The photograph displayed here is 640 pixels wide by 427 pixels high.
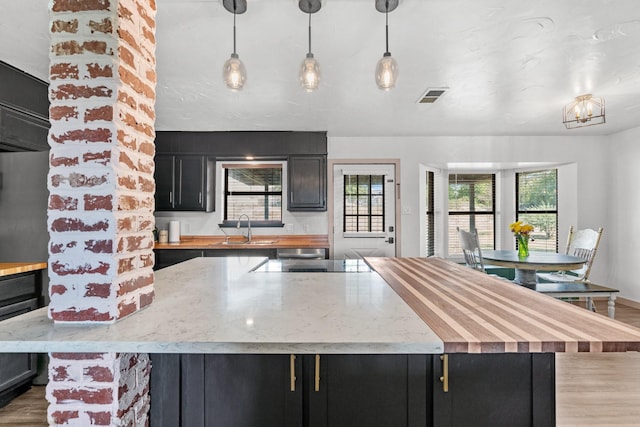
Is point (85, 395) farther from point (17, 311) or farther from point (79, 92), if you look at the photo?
point (17, 311)

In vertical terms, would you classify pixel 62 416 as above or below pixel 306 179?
below

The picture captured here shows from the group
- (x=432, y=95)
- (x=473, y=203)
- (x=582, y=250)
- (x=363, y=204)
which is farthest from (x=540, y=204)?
(x=432, y=95)

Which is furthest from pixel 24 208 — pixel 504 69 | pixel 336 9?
pixel 504 69

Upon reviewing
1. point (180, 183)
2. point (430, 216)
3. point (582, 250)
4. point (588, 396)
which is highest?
point (180, 183)

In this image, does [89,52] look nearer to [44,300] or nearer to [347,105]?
[44,300]

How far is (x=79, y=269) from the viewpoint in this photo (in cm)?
102

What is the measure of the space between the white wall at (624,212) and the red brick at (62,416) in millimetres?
5924

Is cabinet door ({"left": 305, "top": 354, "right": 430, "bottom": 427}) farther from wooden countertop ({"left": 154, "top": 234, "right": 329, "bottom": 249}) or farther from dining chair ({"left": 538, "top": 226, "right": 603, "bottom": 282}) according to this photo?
dining chair ({"left": 538, "top": 226, "right": 603, "bottom": 282})

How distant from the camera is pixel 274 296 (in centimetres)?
134

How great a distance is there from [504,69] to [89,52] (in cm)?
274

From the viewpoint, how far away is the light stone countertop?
88 cm

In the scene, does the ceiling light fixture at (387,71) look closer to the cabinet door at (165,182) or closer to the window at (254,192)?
the window at (254,192)

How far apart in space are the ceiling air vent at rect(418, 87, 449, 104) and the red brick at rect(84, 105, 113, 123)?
2.71 m

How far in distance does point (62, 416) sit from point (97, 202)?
65 centimetres
